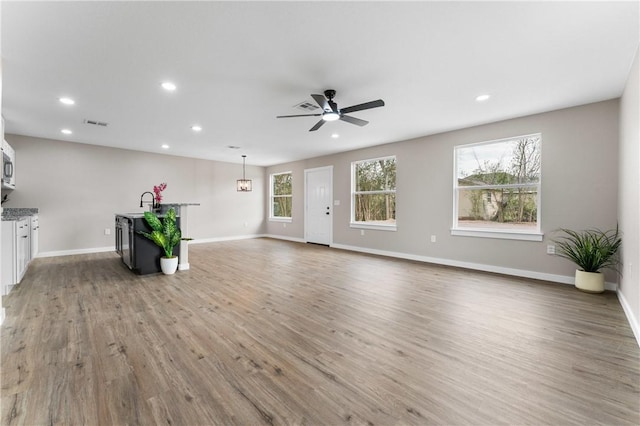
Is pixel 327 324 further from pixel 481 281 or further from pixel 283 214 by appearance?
pixel 283 214

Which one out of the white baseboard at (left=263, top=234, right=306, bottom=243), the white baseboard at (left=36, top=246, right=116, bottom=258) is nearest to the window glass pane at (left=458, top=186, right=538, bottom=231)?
Answer: the white baseboard at (left=263, top=234, right=306, bottom=243)

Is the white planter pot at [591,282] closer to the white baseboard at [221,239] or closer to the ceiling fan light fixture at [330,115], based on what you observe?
the ceiling fan light fixture at [330,115]

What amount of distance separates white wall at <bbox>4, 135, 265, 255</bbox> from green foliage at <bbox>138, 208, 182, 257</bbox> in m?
1.81

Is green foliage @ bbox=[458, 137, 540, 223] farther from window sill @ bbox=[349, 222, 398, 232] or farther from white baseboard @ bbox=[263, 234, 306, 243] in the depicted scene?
white baseboard @ bbox=[263, 234, 306, 243]

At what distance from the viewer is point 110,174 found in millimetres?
6477

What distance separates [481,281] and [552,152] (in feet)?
6.88

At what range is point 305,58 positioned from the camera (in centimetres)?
260

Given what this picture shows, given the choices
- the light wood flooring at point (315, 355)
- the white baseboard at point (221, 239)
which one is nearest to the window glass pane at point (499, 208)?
the light wood flooring at point (315, 355)

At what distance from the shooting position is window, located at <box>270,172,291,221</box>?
29.0 ft

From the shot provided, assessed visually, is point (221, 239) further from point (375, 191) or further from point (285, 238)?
point (375, 191)

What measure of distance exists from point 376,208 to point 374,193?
35 centimetres

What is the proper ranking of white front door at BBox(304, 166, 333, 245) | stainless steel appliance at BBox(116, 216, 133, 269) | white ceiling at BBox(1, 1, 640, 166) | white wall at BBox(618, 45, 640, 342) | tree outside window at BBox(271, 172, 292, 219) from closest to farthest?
white ceiling at BBox(1, 1, 640, 166) < white wall at BBox(618, 45, 640, 342) < stainless steel appliance at BBox(116, 216, 133, 269) < white front door at BBox(304, 166, 333, 245) < tree outside window at BBox(271, 172, 292, 219)

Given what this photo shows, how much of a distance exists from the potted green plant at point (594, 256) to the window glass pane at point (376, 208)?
2981 mm

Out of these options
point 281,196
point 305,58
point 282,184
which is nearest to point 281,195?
point 281,196
